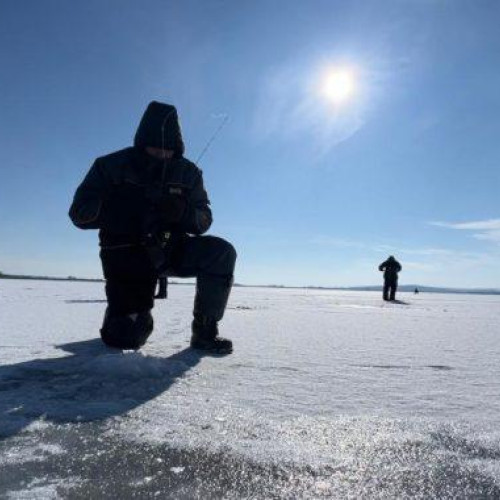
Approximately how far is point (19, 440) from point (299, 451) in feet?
2.23

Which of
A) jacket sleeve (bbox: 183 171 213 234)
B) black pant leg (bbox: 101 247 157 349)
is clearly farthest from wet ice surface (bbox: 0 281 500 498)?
jacket sleeve (bbox: 183 171 213 234)

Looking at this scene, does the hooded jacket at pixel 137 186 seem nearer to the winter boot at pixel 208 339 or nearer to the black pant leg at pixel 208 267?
the black pant leg at pixel 208 267

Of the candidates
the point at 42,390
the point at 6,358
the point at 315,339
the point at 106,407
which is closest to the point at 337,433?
the point at 106,407

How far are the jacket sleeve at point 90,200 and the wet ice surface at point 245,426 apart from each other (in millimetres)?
787

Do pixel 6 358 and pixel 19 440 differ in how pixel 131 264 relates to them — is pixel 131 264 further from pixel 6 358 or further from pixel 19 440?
pixel 19 440

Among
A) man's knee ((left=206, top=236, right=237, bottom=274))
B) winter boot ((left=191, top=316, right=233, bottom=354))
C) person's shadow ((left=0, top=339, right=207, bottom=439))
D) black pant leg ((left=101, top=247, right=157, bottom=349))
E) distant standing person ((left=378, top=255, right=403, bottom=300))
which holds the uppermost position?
distant standing person ((left=378, top=255, right=403, bottom=300))

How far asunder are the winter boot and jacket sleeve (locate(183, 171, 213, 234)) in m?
0.61

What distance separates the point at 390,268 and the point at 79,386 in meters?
17.8

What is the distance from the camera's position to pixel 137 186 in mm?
3090

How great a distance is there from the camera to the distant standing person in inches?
725

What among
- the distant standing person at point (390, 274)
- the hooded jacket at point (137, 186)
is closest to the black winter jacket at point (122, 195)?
the hooded jacket at point (137, 186)

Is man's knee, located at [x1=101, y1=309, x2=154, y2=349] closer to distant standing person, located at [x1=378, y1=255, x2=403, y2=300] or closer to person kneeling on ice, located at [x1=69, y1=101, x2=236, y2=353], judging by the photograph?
person kneeling on ice, located at [x1=69, y1=101, x2=236, y2=353]

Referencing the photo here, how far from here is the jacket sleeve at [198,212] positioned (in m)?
3.23

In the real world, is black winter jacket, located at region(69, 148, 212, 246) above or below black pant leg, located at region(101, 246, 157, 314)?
above
